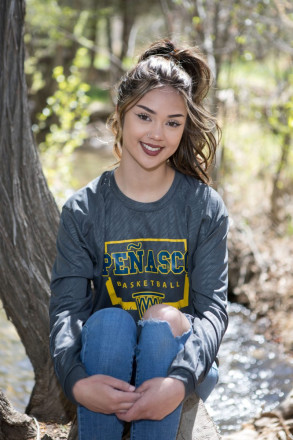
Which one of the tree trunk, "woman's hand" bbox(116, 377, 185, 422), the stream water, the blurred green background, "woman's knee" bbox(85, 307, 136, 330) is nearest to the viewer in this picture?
"woman's hand" bbox(116, 377, 185, 422)

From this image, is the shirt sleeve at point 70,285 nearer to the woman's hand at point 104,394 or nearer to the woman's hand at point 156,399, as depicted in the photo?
the woman's hand at point 104,394

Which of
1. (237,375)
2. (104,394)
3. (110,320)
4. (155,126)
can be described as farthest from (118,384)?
(237,375)

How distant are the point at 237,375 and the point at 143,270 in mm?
1759

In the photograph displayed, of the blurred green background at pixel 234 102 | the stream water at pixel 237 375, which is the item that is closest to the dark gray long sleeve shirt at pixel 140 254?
the stream water at pixel 237 375

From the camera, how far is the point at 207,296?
2082 mm

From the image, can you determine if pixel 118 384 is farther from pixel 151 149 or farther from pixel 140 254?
pixel 151 149

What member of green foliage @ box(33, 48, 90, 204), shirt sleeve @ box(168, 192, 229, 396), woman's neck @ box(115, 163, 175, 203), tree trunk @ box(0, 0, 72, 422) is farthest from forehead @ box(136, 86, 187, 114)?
green foliage @ box(33, 48, 90, 204)

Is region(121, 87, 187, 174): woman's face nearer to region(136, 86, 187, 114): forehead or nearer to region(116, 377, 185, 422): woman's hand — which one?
region(136, 86, 187, 114): forehead

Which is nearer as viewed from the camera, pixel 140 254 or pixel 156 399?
pixel 156 399

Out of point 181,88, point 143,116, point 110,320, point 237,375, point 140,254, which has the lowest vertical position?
point 237,375

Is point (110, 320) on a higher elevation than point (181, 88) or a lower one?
lower

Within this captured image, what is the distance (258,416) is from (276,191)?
3123 mm

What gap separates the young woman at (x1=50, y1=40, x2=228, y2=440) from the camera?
193 cm

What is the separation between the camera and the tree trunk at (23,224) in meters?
2.40
